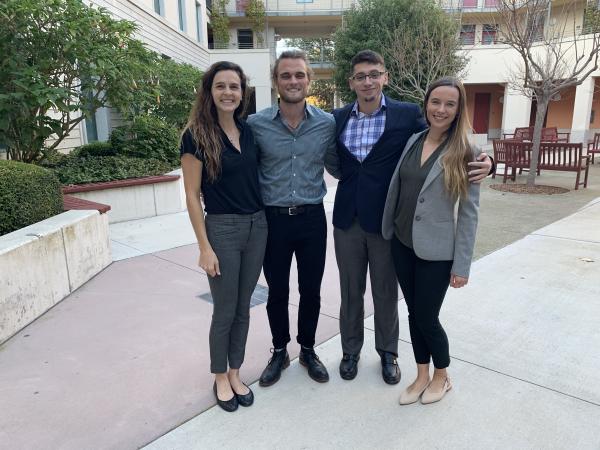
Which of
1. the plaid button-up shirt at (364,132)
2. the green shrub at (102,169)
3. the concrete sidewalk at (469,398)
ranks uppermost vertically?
the plaid button-up shirt at (364,132)

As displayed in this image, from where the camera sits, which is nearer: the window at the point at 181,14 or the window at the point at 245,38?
the window at the point at 181,14

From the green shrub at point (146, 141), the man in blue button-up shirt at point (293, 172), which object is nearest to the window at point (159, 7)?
the green shrub at point (146, 141)

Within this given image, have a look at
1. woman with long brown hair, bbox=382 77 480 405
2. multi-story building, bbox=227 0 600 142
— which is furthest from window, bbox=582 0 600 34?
woman with long brown hair, bbox=382 77 480 405

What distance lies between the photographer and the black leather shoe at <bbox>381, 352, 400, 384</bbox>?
2859 millimetres

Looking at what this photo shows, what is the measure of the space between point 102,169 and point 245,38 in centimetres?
2346

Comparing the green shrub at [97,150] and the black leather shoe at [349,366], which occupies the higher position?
the green shrub at [97,150]

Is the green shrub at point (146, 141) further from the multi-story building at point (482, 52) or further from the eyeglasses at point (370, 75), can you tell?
the multi-story building at point (482, 52)

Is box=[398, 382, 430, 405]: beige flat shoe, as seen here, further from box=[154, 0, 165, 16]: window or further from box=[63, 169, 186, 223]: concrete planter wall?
box=[154, 0, 165, 16]: window

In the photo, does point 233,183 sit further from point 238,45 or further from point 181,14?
point 238,45

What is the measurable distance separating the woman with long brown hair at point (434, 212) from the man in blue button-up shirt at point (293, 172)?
455 mm

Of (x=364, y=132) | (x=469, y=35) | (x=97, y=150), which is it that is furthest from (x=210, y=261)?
(x=469, y=35)

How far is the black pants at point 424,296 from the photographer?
2.48 meters

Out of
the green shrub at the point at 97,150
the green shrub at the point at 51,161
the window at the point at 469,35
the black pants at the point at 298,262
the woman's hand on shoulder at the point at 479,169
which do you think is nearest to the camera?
the woman's hand on shoulder at the point at 479,169

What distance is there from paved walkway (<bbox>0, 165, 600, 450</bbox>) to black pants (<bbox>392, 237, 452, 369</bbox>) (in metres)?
0.32
